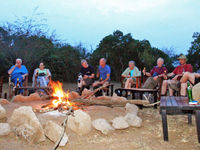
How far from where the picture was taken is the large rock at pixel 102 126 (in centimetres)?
278

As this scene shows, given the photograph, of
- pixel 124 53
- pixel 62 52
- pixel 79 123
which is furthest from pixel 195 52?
pixel 79 123

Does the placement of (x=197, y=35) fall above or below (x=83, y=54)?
above

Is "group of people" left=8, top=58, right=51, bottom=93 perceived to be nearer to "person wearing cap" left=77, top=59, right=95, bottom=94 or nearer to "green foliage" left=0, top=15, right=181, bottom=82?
"person wearing cap" left=77, top=59, right=95, bottom=94

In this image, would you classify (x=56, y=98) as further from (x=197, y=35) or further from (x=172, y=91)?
(x=197, y=35)

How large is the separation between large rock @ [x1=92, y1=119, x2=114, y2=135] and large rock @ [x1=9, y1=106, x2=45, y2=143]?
69 centimetres

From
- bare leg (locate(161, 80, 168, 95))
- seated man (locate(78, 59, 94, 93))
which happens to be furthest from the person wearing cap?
bare leg (locate(161, 80, 168, 95))

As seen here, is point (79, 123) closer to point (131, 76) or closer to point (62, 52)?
point (131, 76)

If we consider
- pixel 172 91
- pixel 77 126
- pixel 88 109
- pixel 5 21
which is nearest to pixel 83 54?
pixel 5 21

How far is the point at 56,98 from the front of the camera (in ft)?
12.7

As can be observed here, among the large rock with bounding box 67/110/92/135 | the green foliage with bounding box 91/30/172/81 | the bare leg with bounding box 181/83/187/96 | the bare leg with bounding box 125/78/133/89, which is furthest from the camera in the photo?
the green foliage with bounding box 91/30/172/81

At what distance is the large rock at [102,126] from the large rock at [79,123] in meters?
0.08

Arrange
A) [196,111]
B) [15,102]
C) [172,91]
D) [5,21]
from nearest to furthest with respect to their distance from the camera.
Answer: [196,111] < [15,102] < [172,91] < [5,21]

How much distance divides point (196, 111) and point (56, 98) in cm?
236

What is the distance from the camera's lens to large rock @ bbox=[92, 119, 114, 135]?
278cm
